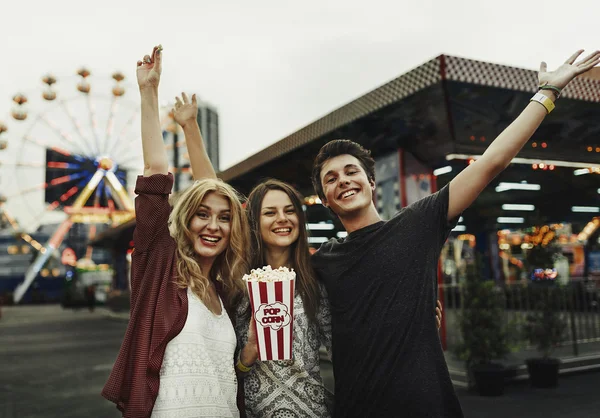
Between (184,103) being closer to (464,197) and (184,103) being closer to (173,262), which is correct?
(173,262)

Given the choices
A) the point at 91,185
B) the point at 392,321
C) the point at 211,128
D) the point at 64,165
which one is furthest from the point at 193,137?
the point at 211,128

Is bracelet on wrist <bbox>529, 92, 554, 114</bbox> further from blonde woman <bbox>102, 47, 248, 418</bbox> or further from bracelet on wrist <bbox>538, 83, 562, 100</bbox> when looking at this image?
blonde woman <bbox>102, 47, 248, 418</bbox>

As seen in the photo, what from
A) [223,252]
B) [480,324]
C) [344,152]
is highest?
[344,152]

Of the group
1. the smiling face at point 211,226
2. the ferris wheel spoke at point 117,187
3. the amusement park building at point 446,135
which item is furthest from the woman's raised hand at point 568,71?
the ferris wheel spoke at point 117,187

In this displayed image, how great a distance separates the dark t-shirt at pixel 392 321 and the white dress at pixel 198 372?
45 centimetres

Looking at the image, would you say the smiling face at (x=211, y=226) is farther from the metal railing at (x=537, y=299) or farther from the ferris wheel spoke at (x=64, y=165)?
the ferris wheel spoke at (x=64, y=165)

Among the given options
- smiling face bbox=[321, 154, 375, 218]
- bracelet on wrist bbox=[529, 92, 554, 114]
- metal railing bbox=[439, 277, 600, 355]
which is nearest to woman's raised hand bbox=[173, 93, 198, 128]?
smiling face bbox=[321, 154, 375, 218]

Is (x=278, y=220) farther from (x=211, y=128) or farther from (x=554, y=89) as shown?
(x=211, y=128)

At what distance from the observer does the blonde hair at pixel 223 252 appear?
2.12 m

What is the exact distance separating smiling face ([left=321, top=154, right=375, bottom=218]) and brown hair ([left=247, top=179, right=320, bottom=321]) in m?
0.17

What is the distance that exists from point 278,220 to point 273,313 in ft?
1.55

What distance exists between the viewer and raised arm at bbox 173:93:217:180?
2.86 meters

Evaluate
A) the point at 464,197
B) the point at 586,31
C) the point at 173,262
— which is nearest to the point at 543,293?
the point at 586,31

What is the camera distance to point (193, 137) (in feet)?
9.43
